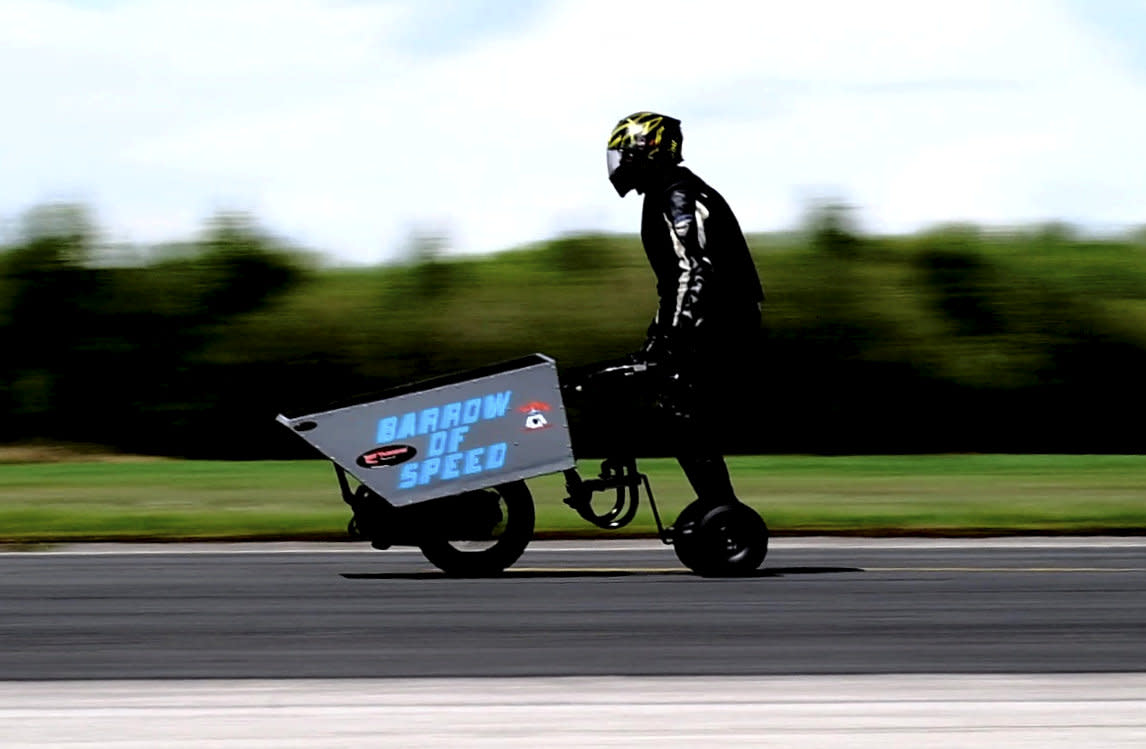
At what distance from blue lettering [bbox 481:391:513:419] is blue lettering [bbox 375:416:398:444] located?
1.44ft

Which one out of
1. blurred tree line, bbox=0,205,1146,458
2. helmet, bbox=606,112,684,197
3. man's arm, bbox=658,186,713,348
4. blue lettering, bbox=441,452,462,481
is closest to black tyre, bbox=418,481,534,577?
blue lettering, bbox=441,452,462,481

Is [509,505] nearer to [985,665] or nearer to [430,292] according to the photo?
[985,665]

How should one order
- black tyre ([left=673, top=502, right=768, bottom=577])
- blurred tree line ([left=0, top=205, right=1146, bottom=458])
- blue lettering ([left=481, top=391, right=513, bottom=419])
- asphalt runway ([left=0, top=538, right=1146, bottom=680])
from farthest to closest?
blurred tree line ([left=0, top=205, right=1146, bottom=458]) → black tyre ([left=673, top=502, right=768, bottom=577]) → blue lettering ([left=481, top=391, right=513, bottom=419]) → asphalt runway ([left=0, top=538, right=1146, bottom=680])

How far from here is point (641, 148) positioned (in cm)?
1055

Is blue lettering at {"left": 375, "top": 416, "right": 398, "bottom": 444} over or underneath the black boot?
over

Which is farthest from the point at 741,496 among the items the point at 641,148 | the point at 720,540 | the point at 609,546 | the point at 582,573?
the point at 641,148

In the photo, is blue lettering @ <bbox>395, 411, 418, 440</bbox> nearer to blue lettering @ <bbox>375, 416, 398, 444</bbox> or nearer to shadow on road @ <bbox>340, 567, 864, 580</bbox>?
blue lettering @ <bbox>375, 416, 398, 444</bbox>

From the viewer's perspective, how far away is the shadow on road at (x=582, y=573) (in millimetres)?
10688

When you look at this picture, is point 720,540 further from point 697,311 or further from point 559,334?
point 559,334

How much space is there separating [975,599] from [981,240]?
2302 centimetres

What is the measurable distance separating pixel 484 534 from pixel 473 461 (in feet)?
1.65

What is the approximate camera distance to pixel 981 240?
32.0 m

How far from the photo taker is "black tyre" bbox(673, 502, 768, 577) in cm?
1053

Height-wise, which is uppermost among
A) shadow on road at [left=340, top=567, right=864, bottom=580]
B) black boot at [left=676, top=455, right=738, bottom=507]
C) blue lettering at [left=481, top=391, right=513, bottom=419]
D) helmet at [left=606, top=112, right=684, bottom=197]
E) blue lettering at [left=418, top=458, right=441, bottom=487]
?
helmet at [left=606, top=112, right=684, bottom=197]
